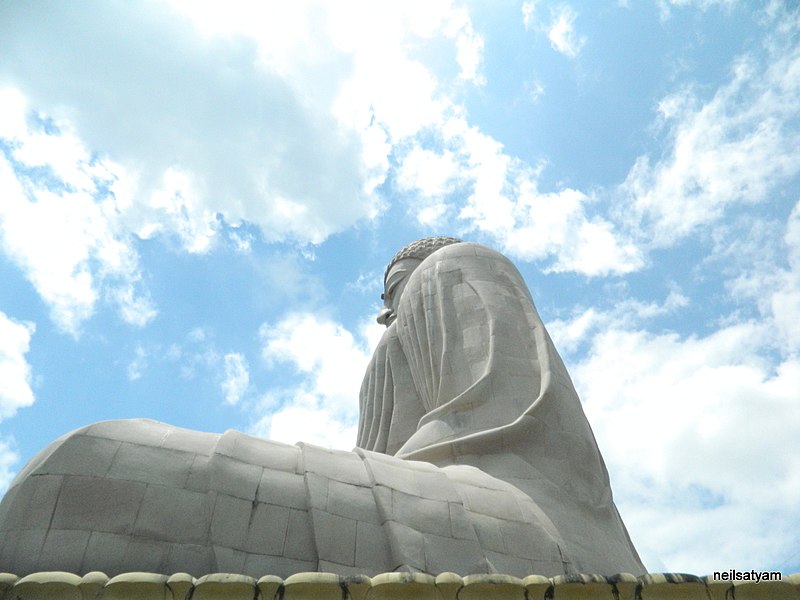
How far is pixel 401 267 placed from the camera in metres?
10.8

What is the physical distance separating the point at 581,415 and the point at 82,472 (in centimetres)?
459

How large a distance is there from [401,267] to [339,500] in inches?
251

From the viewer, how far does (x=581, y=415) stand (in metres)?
7.13

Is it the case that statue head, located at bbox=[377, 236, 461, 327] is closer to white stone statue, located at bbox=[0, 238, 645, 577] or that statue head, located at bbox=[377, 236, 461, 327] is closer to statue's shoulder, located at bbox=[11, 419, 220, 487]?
white stone statue, located at bbox=[0, 238, 645, 577]

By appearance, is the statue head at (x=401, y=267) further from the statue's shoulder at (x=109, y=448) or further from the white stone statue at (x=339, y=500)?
the statue's shoulder at (x=109, y=448)

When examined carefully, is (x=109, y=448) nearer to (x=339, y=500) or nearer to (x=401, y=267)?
(x=339, y=500)

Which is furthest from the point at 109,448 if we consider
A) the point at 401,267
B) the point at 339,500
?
the point at 401,267

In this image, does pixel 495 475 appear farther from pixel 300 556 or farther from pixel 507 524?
pixel 300 556

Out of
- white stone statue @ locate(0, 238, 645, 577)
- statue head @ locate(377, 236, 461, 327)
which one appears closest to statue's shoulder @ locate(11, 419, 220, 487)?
white stone statue @ locate(0, 238, 645, 577)

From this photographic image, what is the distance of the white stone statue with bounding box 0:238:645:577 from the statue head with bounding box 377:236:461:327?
140 inches

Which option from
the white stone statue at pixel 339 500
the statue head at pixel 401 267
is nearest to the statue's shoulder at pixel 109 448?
the white stone statue at pixel 339 500

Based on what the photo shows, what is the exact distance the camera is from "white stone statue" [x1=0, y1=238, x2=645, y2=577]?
4.13m

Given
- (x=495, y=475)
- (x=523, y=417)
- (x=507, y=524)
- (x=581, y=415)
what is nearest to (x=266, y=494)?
(x=507, y=524)

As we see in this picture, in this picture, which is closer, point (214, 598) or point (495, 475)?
point (214, 598)
